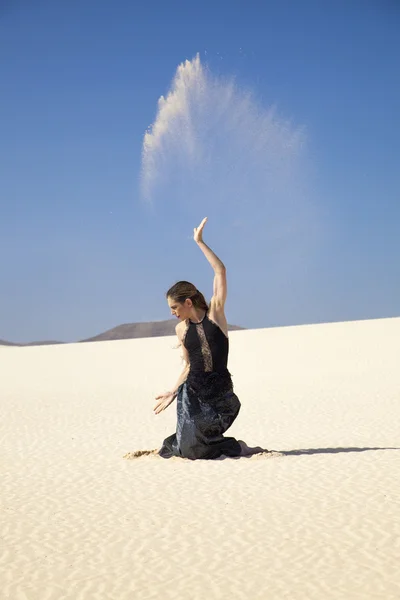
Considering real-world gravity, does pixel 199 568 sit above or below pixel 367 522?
below

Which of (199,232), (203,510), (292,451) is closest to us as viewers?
(203,510)

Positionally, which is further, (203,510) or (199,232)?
(199,232)

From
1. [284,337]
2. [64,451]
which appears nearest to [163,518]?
[64,451]

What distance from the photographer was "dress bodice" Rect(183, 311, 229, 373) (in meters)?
8.37

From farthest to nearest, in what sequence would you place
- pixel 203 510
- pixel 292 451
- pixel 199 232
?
pixel 292 451, pixel 199 232, pixel 203 510

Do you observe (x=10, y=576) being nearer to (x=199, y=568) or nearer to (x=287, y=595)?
(x=199, y=568)

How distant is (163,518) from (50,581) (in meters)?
1.59

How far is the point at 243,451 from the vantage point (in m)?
8.92

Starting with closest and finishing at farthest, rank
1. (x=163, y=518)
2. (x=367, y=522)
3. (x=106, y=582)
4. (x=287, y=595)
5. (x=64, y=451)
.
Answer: (x=287, y=595), (x=106, y=582), (x=367, y=522), (x=163, y=518), (x=64, y=451)

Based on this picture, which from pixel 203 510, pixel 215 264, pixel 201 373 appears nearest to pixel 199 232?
pixel 215 264

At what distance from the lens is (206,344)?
8391mm

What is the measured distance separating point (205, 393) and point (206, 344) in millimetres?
539

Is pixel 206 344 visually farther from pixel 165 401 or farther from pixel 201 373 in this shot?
pixel 165 401

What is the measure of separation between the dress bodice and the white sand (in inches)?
41.5
